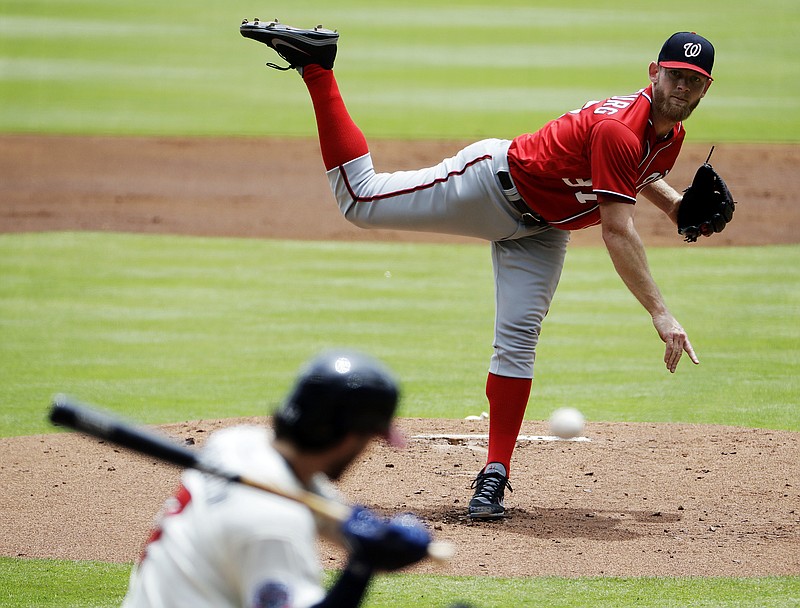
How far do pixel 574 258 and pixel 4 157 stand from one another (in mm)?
12028

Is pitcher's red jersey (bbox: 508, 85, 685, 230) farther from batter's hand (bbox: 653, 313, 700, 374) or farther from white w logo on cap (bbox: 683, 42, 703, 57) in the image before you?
batter's hand (bbox: 653, 313, 700, 374)

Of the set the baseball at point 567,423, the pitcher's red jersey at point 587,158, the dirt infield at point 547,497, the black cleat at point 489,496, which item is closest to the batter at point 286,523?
the dirt infield at point 547,497

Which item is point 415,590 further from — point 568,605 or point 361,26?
point 361,26

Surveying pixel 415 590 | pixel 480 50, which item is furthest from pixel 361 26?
pixel 415 590

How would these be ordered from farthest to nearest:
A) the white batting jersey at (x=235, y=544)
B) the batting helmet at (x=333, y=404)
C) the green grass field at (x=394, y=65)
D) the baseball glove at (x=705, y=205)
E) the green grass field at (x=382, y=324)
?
the green grass field at (x=394, y=65) < the baseball glove at (x=705, y=205) < the green grass field at (x=382, y=324) < the batting helmet at (x=333, y=404) < the white batting jersey at (x=235, y=544)

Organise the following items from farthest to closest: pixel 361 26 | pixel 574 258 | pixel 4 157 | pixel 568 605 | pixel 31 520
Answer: pixel 361 26 → pixel 4 157 → pixel 574 258 → pixel 31 520 → pixel 568 605

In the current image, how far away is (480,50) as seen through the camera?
3153 centimetres

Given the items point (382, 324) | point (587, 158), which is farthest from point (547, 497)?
point (382, 324)

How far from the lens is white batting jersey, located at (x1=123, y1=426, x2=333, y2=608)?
235 cm

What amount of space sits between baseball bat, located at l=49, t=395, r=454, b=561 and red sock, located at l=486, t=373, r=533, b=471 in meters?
3.19

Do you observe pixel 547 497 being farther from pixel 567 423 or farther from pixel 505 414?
pixel 505 414

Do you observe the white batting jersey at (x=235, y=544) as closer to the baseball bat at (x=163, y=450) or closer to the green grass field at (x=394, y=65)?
the baseball bat at (x=163, y=450)

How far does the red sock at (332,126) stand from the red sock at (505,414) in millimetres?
1316

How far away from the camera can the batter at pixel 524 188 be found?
532 centimetres
